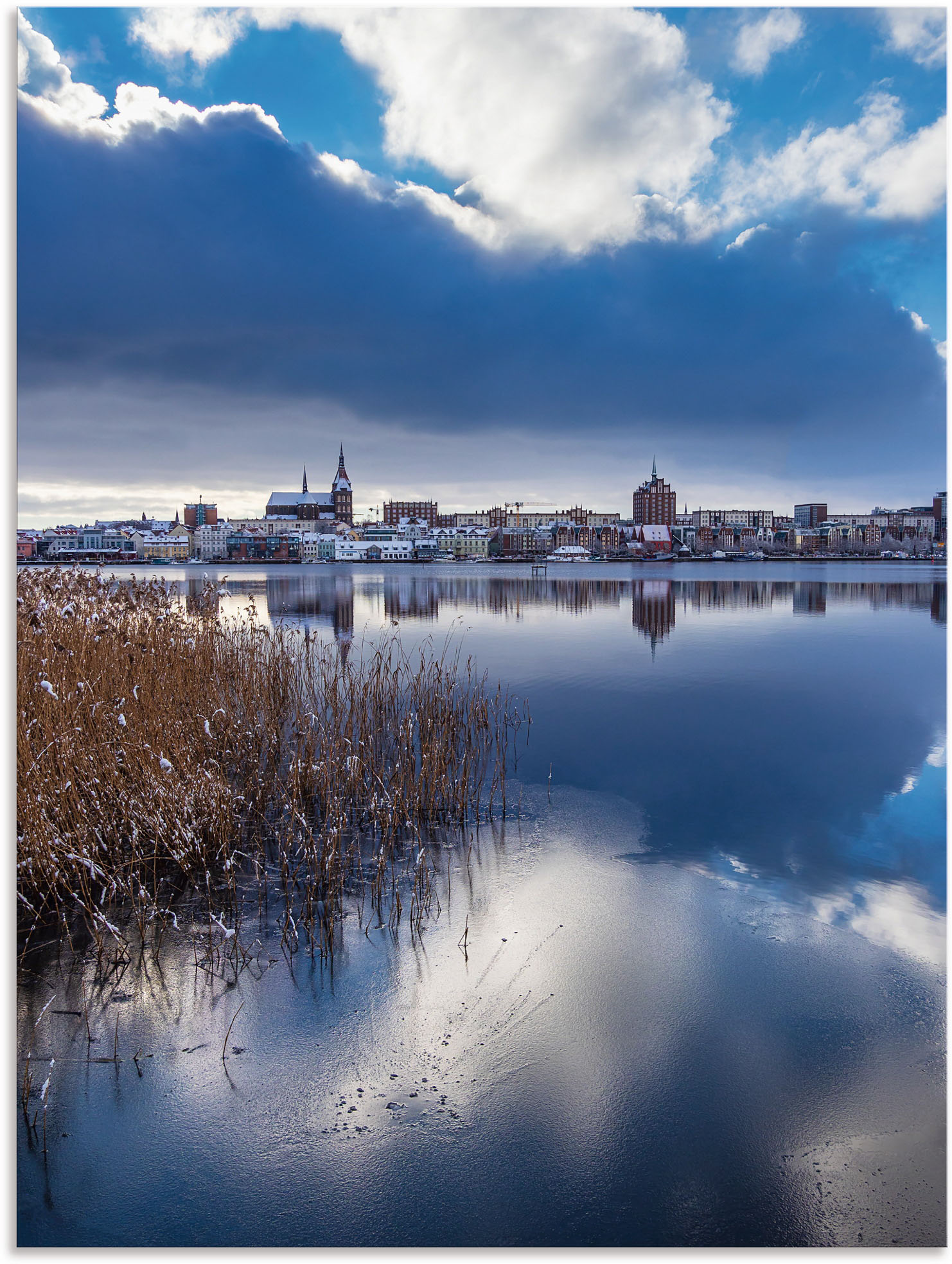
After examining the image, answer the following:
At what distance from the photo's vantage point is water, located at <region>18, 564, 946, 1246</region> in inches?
122

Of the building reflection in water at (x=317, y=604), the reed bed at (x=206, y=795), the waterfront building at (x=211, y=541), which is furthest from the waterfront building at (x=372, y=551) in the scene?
the reed bed at (x=206, y=795)

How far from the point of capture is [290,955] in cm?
480

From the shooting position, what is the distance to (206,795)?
6328 mm

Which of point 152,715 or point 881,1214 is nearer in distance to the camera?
point 881,1214

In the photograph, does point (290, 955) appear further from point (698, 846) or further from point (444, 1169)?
point (698, 846)

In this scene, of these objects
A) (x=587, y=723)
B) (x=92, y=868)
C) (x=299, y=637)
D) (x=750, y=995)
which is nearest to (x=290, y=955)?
(x=92, y=868)

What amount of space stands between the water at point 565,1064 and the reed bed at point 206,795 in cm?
54

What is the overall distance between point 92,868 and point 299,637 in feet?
46.4

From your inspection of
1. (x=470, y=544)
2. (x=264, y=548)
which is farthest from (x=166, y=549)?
A: (x=470, y=544)

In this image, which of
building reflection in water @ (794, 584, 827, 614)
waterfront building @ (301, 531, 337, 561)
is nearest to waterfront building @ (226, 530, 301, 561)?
waterfront building @ (301, 531, 337, 561)

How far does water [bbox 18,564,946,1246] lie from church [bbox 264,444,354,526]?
179 m

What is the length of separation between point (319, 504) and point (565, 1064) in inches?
7472

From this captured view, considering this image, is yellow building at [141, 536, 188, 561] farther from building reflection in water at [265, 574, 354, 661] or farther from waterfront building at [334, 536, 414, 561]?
building reflection in water at [265, 574, 354, 661]

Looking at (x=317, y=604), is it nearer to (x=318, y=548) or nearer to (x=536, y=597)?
(x=536, y=597)
